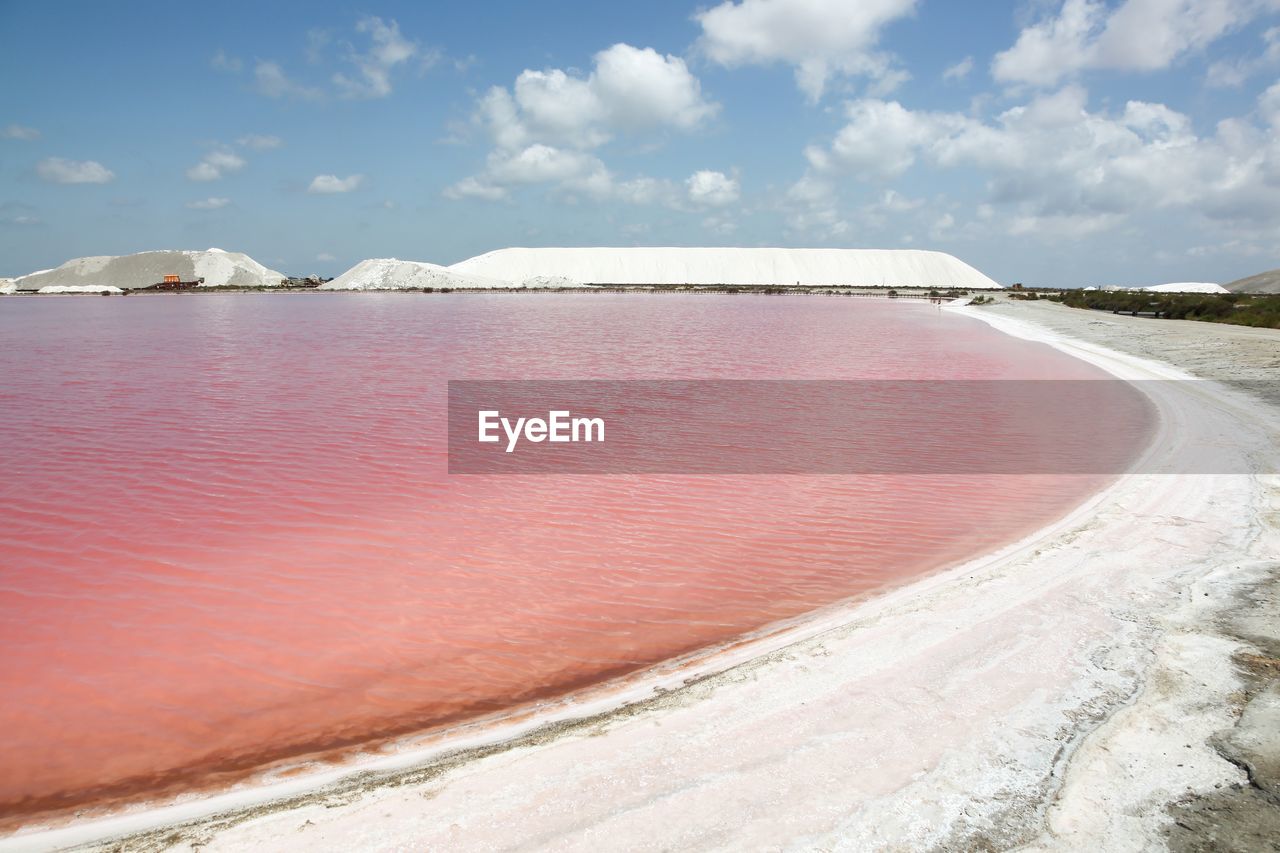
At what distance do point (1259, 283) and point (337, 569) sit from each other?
447 feet

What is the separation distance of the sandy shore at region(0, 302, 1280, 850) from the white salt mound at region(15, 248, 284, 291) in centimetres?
11187

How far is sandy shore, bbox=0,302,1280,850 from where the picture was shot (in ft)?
9.76

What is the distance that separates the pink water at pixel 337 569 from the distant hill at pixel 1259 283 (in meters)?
119

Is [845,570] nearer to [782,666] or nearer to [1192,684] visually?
[782,666]

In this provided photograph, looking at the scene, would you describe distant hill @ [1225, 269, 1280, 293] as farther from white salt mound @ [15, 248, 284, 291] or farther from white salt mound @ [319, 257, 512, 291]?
white salt mound @ [15, 248, 284, 291]

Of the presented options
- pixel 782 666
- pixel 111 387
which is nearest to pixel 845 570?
pixel 782 666

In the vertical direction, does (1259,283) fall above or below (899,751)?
above

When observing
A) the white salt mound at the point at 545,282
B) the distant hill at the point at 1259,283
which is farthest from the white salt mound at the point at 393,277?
the distant hill at the point at 1259,283

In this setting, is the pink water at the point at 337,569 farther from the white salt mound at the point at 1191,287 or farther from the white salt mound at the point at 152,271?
the white salt mound at the point at 152,271

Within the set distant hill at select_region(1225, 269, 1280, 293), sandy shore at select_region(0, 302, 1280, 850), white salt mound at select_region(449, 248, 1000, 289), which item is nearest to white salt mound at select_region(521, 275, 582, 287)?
white salt mound at select_region(449, 248, 1000, 289)

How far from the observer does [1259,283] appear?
345 feet
